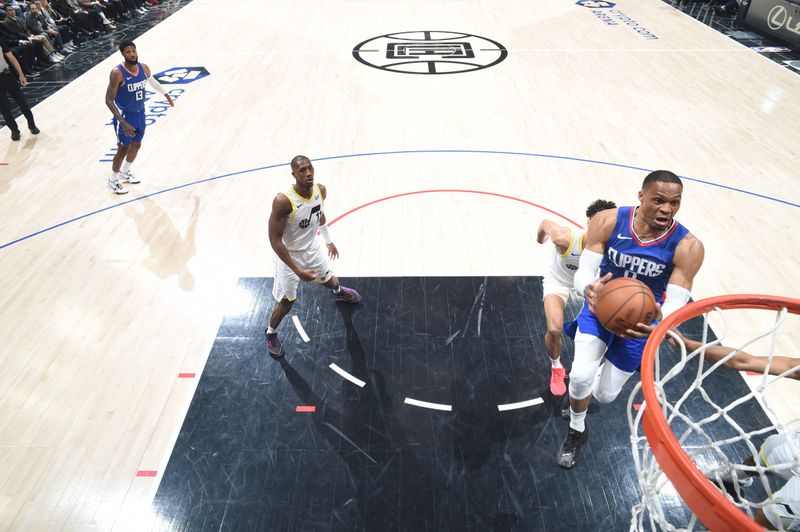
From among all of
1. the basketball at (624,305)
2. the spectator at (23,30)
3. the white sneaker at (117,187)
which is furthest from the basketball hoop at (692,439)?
the spectator at (23,30)

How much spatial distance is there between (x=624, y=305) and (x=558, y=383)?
1182mm

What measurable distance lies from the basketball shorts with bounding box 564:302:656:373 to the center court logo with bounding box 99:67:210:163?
6.66 meters

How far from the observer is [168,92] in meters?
8.66

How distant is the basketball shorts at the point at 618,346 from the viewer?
3.11 metres

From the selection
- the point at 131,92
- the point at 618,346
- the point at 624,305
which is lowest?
the point at 618,346

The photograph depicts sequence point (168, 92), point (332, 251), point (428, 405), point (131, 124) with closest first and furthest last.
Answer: point (428, 405) < point (332, 251) < point (131, 124) < point (168, 92)

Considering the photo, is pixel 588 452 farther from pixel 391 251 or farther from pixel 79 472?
pixel 79 472

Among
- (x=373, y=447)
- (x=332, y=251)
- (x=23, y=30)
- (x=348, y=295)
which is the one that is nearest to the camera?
(x=373, y=447)

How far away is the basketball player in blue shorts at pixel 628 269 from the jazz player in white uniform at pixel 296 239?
6.25 ft

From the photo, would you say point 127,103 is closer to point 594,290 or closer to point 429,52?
point 594,290

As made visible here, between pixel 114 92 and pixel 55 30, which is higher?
pixel 114 92

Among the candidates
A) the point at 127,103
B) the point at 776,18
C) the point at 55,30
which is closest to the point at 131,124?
the point at 127,103

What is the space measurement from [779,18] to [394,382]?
491 inches

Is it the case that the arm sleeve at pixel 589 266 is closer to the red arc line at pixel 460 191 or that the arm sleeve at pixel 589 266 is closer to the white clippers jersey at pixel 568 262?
the white clippers jersey at pixel 568 262
